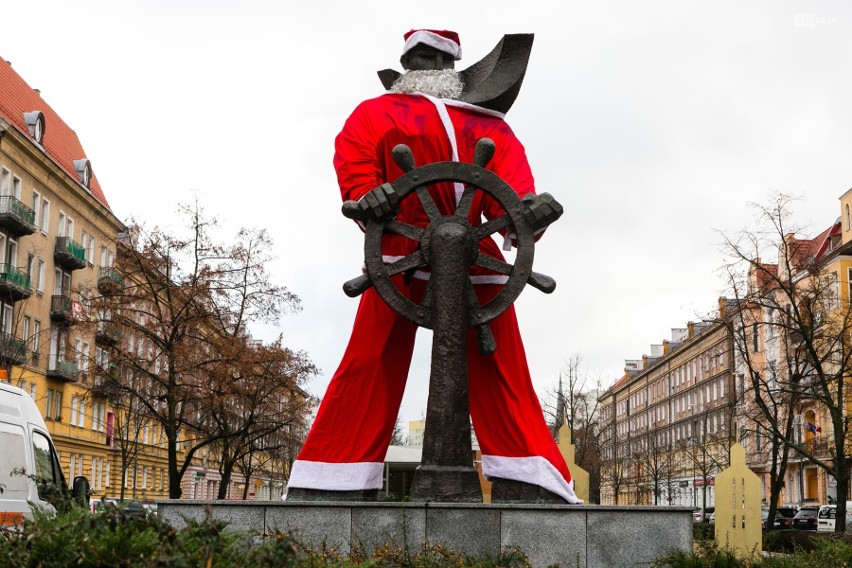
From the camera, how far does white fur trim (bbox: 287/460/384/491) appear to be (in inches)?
313

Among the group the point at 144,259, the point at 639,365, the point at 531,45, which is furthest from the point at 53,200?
the point at 639,365

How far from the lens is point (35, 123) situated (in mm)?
44031

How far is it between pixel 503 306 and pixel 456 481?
50.6 inches

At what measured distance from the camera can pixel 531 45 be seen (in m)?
8.90

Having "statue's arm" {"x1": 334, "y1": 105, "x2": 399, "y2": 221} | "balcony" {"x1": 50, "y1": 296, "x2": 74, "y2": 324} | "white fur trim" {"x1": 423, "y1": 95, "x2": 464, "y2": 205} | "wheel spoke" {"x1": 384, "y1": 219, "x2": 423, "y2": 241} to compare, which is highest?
"balcony" {"x1": 50, "y1": 296, "x2": 74, "y2": 324}

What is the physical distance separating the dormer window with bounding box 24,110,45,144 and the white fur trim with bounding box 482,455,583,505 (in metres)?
39.6

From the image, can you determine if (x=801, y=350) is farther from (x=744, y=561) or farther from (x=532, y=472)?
(x=532, y=472)

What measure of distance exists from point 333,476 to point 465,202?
7.40ft

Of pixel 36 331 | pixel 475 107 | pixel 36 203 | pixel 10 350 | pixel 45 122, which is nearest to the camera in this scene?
pixel 475 107

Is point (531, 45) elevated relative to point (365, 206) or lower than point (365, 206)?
elevated

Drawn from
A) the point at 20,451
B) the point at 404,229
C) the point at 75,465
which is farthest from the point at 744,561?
the point at 75,465

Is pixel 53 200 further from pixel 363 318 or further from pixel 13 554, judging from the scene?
pixel 13 554

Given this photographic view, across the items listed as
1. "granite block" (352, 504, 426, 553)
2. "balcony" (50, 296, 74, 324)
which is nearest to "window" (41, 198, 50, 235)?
"balcony" (50, 296, 74, 324)

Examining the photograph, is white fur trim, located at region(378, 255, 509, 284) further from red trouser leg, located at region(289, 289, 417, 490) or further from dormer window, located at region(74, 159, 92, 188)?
dormer window, located at region(74, 159, 92, 188)
